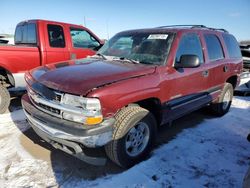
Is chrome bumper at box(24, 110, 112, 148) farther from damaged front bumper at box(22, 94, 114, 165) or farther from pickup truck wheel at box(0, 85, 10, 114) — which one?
pickup truck wheel at box(0, 85, 10, 114)

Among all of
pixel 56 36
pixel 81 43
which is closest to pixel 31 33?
pixel 56 36

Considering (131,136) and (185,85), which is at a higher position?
(185,85)

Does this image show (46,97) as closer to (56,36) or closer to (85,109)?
(85,109)

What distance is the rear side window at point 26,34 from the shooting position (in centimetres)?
613

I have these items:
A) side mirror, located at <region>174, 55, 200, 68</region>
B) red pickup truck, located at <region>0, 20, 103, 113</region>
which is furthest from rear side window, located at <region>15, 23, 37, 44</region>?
side mirror, located at <region>174, 55, 200, 68</region>

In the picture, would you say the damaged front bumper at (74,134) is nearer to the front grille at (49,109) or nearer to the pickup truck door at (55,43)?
the front grille at (49,109)

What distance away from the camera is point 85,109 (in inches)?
110

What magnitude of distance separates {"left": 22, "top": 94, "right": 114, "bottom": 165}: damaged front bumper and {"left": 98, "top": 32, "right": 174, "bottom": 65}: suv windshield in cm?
133

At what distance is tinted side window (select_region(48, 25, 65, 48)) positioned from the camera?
6.14m

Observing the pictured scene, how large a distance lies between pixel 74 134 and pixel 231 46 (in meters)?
4.42

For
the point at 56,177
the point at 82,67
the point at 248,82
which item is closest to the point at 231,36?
the point at 248,82

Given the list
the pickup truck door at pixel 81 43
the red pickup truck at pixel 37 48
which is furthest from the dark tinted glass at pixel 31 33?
the pickup truck door at pixel 81 43

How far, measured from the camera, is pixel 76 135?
281 centimetres

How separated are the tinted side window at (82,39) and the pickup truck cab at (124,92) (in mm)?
2129
